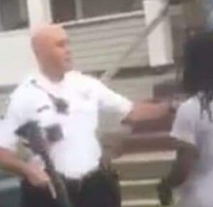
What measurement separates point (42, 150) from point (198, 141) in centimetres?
72

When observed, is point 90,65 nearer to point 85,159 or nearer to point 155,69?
point 155,69

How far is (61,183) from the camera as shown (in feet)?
13.9

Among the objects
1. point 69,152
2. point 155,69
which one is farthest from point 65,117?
point 155,69

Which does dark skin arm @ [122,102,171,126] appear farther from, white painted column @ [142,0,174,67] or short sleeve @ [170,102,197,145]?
white painted column @ [142,0,174,67]

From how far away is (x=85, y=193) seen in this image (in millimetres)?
4297

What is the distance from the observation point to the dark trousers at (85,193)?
4254 millimetres

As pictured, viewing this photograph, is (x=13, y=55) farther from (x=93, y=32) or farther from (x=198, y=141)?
(x=198, y=141)

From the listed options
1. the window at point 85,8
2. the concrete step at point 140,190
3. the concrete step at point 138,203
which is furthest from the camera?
the window at point 85,8

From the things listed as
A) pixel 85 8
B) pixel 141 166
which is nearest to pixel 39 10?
pixel 85 8

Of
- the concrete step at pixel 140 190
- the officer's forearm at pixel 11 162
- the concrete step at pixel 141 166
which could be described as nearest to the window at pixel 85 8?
the concrete step at pixel 141 166

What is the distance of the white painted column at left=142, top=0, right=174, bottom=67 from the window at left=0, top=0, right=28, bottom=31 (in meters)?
1.76

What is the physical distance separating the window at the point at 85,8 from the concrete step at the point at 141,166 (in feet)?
12.7

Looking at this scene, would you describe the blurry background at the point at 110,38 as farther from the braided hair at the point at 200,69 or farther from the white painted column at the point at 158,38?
the braided hair at the point at 200,69

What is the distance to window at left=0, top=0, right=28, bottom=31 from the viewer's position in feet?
40.7
